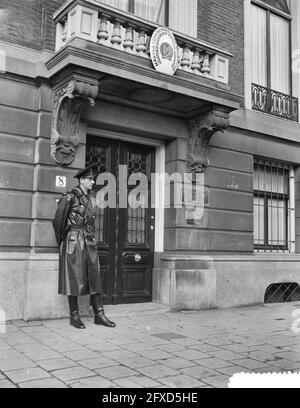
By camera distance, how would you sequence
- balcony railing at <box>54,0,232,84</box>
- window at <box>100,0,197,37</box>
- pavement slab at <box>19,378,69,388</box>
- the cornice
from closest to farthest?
pavement slab at <box>19,378,69,388</box>, the cornice, balcony railing at <box>54,0,232,84</box>, window at <box>100,0,197,37</box>

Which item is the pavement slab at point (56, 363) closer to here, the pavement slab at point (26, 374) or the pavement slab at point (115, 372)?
the pavement slab at point (26, 374)

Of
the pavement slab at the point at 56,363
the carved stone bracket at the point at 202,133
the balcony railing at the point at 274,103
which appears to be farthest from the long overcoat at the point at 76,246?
the balcony railing at the point at 274,103

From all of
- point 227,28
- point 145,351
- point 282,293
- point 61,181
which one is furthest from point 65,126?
point 282,293

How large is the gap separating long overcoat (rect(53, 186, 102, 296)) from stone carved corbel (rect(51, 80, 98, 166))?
911 mm

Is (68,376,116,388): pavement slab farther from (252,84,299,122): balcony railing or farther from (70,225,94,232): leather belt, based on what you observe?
(252,84,299,122): balcony railing

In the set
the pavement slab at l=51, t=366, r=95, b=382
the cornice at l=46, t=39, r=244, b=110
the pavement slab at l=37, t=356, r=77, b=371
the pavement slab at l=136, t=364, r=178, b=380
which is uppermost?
the cornice at l=46, t=39, r=244, b=110

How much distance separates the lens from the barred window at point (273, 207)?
11.0m

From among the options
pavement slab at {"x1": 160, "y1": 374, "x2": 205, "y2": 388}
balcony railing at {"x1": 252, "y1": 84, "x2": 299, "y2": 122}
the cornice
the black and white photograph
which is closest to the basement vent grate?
the black and white photograph

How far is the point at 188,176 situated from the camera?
9422 millimetres

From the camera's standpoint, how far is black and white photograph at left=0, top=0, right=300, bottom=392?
5.67 m

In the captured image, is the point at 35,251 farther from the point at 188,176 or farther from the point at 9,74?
the point at 188,176

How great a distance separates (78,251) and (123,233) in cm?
211

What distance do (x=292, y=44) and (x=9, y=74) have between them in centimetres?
794

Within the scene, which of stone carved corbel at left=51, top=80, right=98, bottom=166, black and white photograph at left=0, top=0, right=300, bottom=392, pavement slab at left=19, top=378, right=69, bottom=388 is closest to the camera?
pavement slab at left=19, top=378, right=69, bottom=388
